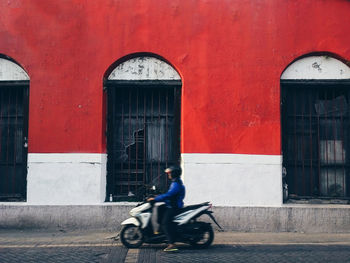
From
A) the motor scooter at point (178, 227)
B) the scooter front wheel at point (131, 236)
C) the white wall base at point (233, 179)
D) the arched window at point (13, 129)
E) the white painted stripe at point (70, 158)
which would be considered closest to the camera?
the motor scooter at point (178, 227)

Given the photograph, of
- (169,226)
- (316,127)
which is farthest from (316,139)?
(169,226)

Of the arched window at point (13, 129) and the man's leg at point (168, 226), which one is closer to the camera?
the man's leg at point (168, 226)

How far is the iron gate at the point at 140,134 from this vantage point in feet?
31.0

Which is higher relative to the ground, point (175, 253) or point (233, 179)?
point (233, 179)

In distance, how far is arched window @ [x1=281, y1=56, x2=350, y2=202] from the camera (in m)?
9.40

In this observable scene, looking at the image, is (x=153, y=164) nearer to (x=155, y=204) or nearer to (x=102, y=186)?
(x=102, y=186)

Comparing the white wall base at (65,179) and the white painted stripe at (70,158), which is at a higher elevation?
the white painted stripe at (70,158)

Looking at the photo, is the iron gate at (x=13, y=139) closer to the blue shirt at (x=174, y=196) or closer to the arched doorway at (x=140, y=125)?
the arched doorway at (x=140, y=125)

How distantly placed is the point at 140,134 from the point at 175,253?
333cm

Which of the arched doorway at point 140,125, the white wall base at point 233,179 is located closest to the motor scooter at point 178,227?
the white wall base at point 233,179

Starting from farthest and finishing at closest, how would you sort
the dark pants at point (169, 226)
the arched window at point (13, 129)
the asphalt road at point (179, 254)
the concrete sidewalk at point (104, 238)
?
the arched window at point (13, 129) < the concrete sidewalk at point (104, 238) < the dark pants at point (169, 226) < the asphalt road at point (179, 254)

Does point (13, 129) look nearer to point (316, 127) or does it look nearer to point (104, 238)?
point (104, 238)

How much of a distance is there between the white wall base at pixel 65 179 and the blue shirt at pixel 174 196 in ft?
8.09

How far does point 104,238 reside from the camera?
26.7ft
